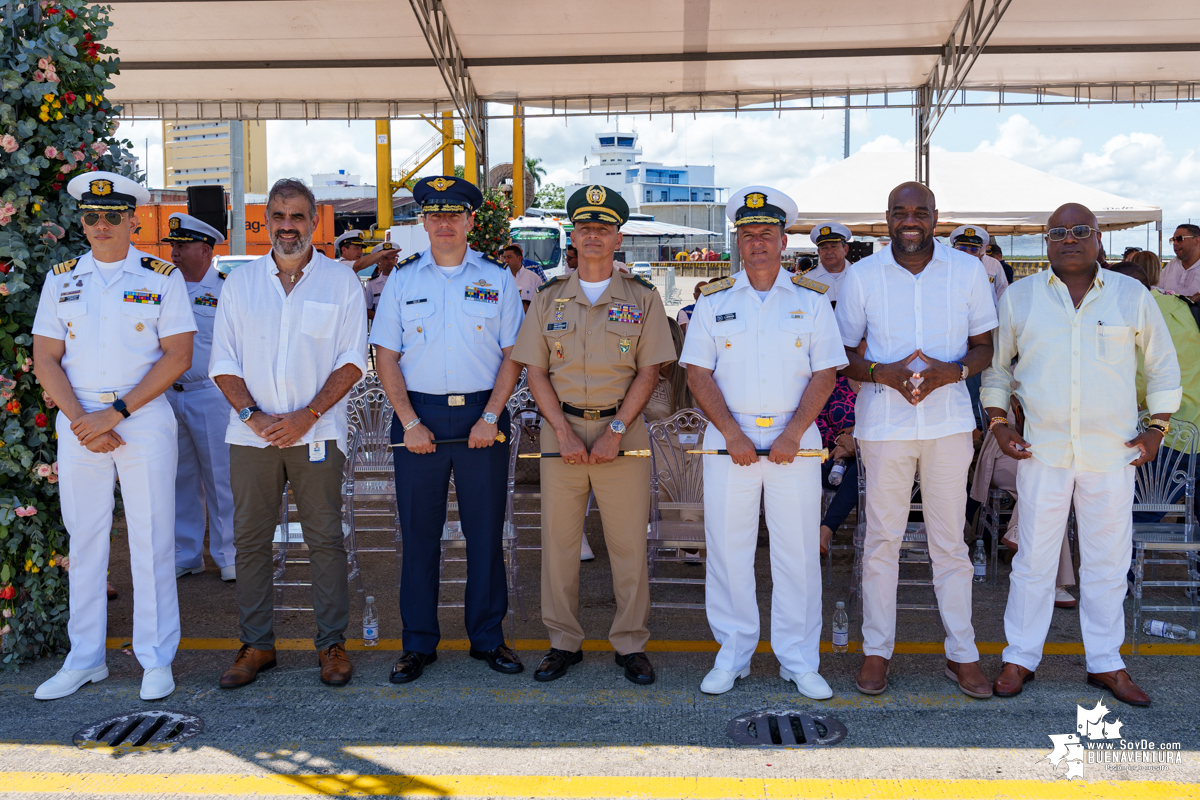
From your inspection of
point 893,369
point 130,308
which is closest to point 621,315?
point 893,369

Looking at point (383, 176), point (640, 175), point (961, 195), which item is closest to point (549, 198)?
point (383, 176)

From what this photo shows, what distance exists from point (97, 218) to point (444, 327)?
1.42m

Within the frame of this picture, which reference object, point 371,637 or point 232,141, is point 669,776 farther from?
→ point 232,141

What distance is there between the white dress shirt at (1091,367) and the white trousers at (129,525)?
11.6 feet

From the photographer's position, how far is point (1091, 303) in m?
3.42

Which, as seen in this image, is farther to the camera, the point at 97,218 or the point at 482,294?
the point at 482,294

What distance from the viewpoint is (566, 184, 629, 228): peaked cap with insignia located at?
3.58 meters

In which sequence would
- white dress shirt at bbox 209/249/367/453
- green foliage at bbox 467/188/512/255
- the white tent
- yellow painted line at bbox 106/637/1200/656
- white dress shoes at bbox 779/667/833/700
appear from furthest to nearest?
1. green foliage at bbox 467/188/512/255
2. the white tent
3. yellow painted line at bbox 106/637/1200/656
4. white dress shirt at bbox 209/249/367/453
5. white dress shoes at bbox 779/667/833/700

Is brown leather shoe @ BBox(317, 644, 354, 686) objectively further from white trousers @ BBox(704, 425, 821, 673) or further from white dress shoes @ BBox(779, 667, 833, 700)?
white dress shoes @ BBox(779, 667, 833, 700)

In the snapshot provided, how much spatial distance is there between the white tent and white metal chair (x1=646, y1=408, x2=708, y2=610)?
593cm

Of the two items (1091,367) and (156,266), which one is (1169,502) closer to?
(1091,367)

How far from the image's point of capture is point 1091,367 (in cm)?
341

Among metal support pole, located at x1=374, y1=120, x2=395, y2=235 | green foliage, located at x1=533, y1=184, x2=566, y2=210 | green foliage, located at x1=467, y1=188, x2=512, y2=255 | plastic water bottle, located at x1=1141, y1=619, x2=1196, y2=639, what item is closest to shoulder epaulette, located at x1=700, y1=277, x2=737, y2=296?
plastic water bottle, located at x1=1141, y1=619, x2=1196, y2=639

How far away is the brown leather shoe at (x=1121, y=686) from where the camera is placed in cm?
333
